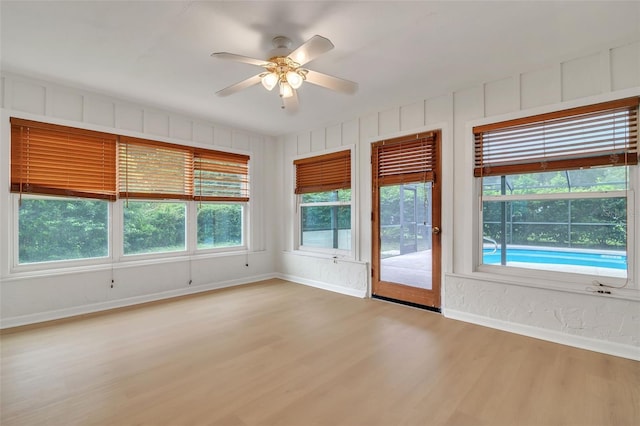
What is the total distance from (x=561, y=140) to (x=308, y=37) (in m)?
2.59

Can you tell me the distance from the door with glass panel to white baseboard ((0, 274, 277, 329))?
2.51 metres

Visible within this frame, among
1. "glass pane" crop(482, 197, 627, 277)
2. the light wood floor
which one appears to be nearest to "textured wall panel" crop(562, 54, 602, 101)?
"glass pane" crop(482, 197, 627, 277)

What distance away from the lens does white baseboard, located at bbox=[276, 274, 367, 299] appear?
14.9 ft

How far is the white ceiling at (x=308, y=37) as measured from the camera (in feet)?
7.24

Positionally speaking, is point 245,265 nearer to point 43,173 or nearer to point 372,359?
point 43,173

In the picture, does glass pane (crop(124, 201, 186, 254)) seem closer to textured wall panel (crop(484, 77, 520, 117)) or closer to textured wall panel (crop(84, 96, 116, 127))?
textured wall panel (crop(84, 96, 116, 127))

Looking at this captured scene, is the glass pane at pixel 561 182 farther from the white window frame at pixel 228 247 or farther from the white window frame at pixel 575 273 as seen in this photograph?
the white window frame at pixel 228 247

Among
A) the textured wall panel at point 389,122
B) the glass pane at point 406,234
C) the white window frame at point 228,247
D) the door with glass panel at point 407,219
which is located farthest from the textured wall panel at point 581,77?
the white window frame at point 228,247

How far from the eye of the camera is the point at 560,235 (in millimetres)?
3096

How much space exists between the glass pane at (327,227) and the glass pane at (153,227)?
2.02m

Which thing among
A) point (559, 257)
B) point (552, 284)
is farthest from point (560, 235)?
point (552, 284)

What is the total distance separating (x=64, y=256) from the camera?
367 centimetres

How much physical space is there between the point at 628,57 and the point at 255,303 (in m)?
4.61

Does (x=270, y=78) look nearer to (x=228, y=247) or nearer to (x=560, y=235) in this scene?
(x=560, y=235)
